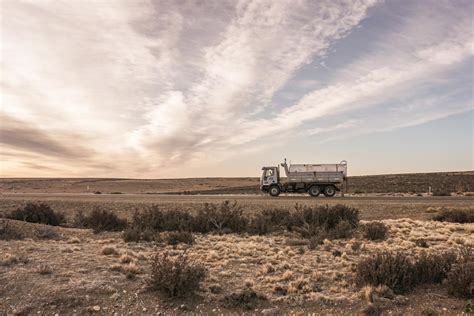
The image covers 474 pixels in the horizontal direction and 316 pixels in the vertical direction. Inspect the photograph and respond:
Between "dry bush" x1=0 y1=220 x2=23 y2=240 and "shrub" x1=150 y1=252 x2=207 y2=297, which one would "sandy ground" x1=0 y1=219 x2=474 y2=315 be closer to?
"shrub" x1=150 y1=252 x2=207 y2=297

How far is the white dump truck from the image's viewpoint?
114 feet

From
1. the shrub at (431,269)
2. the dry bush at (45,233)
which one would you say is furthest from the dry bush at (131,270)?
the shrub at (431,269)

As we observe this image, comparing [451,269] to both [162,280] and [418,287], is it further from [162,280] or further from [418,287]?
[162,280]

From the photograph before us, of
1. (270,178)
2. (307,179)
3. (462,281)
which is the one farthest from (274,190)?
(462,281)

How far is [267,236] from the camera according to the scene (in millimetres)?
16203

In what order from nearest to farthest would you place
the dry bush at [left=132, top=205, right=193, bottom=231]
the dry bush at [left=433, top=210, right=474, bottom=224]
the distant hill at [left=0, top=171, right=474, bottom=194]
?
1. the dry bush at [left=132, top=205, right=193, bottom=231]
2. the dry bush at [left=433, top=210, right=474, bottom=224]
3. the distant hill at [left=0, top=171, right=474, bottom=194]

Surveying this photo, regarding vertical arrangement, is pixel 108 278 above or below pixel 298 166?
below

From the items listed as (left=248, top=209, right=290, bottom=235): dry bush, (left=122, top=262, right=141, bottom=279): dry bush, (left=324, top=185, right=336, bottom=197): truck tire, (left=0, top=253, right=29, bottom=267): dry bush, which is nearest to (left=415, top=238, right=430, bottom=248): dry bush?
(left=248, top=209, right=290, bottom=235): dry bush

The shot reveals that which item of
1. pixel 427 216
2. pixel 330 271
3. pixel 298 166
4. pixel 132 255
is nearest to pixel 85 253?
pixel 132 255

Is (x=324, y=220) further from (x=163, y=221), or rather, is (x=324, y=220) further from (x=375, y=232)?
(x=163, y=221)

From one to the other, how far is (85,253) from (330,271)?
7490mm

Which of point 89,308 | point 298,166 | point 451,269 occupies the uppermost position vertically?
point 298,166

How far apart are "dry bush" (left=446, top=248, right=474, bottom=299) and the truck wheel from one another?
26229 mm

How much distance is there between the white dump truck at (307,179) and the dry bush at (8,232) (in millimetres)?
24569
